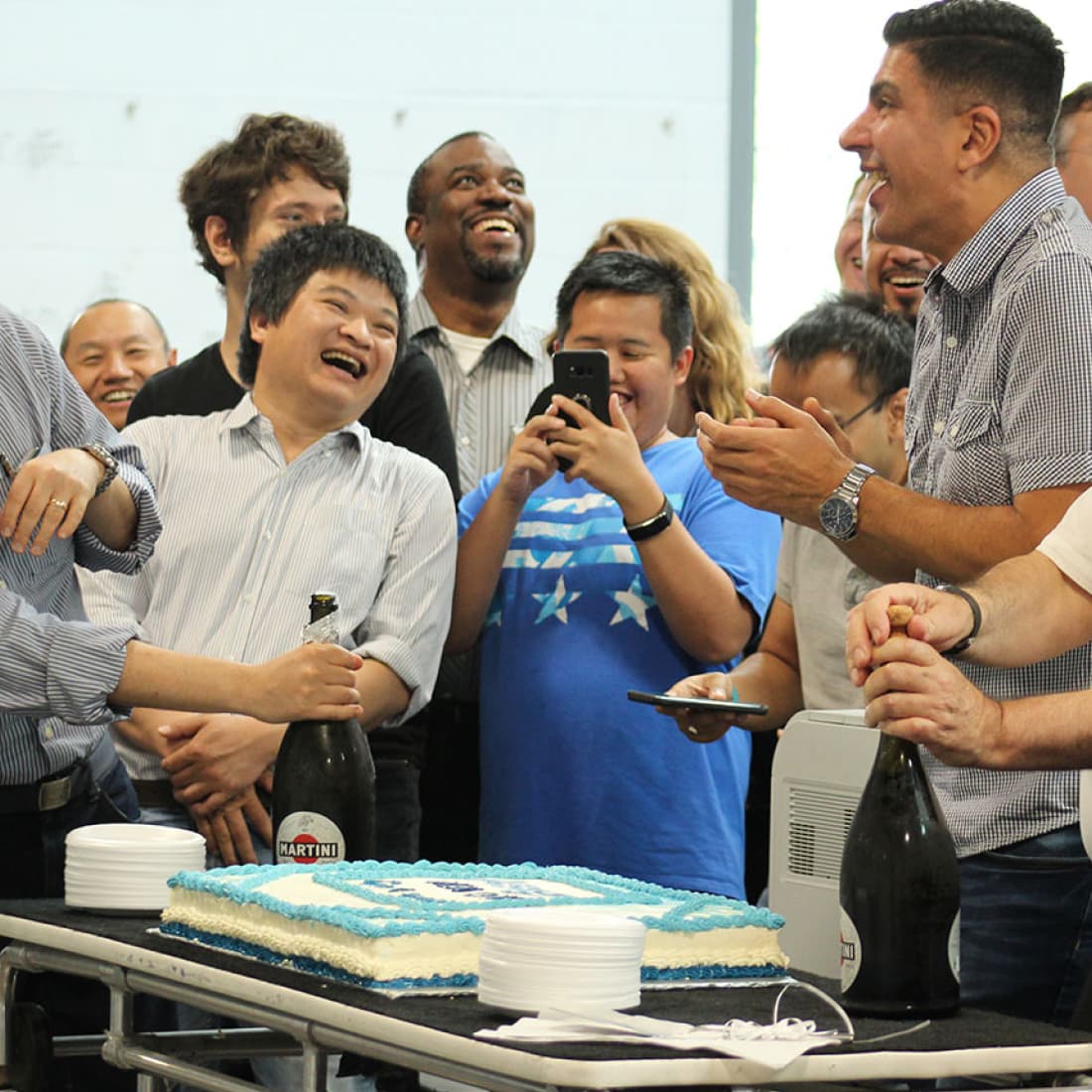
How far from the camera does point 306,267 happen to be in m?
2.69

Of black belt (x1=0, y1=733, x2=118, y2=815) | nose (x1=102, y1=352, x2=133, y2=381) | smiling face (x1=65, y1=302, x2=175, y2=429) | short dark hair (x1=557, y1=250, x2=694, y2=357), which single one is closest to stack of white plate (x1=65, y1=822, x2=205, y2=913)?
black belt (x1=0, y1=733, x2=118, y2=815)

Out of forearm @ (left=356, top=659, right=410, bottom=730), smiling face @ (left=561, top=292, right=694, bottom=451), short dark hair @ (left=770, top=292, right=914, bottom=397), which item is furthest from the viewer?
smiling face @ (left=561, top=292, right=694, bottom=451)

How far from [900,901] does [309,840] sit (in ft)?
2.33

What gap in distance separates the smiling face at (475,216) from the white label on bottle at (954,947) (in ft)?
7.17

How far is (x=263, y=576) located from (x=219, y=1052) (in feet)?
2.90

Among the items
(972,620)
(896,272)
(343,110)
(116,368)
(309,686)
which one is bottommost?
(309,686)

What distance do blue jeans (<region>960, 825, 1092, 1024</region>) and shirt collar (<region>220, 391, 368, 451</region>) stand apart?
1246 millimetres

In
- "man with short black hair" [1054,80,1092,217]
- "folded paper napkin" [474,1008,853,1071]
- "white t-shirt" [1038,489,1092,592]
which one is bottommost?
"folded paper napkin" [474,1008,853,1071]

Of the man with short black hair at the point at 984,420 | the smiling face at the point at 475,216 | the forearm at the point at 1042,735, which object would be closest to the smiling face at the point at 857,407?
the man with short black hair at the point at 984,420

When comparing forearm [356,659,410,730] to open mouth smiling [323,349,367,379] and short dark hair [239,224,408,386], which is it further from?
short dark hair [239,224,408,386]

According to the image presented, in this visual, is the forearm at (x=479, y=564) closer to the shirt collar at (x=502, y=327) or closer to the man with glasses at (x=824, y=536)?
the man with glasses at (x=824, y=536)

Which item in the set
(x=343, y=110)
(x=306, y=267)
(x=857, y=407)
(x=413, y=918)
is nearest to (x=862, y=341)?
(x=857, y=407)

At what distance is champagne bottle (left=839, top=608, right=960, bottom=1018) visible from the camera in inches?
53.7

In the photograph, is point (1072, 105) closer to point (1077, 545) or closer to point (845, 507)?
point (845, 507)
